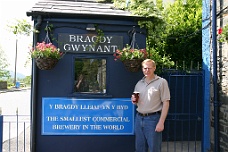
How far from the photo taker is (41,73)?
568 cm

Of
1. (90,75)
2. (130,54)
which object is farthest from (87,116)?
(130,54)

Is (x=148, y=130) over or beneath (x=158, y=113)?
beneath

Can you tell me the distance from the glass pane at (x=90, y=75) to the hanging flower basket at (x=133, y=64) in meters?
0.63

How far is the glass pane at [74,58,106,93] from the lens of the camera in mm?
5797

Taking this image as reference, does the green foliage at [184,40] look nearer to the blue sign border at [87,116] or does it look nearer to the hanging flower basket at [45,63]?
the blue sign border at [87,116]

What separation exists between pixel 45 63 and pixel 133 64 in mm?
1689

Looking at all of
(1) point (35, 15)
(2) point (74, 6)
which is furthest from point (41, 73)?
(2) point (74, 6)

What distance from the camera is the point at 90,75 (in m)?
5.86

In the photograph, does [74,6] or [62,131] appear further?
[74,6]

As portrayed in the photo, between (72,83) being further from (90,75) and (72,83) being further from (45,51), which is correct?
(45,51)

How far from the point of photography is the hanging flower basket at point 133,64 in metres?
5.33

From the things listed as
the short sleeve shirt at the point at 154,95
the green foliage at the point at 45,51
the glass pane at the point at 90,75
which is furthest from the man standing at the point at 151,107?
the green foliage at the point at 45,51

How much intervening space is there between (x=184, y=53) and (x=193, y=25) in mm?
Answer: 1018

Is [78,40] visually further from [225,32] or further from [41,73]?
[225,32]
